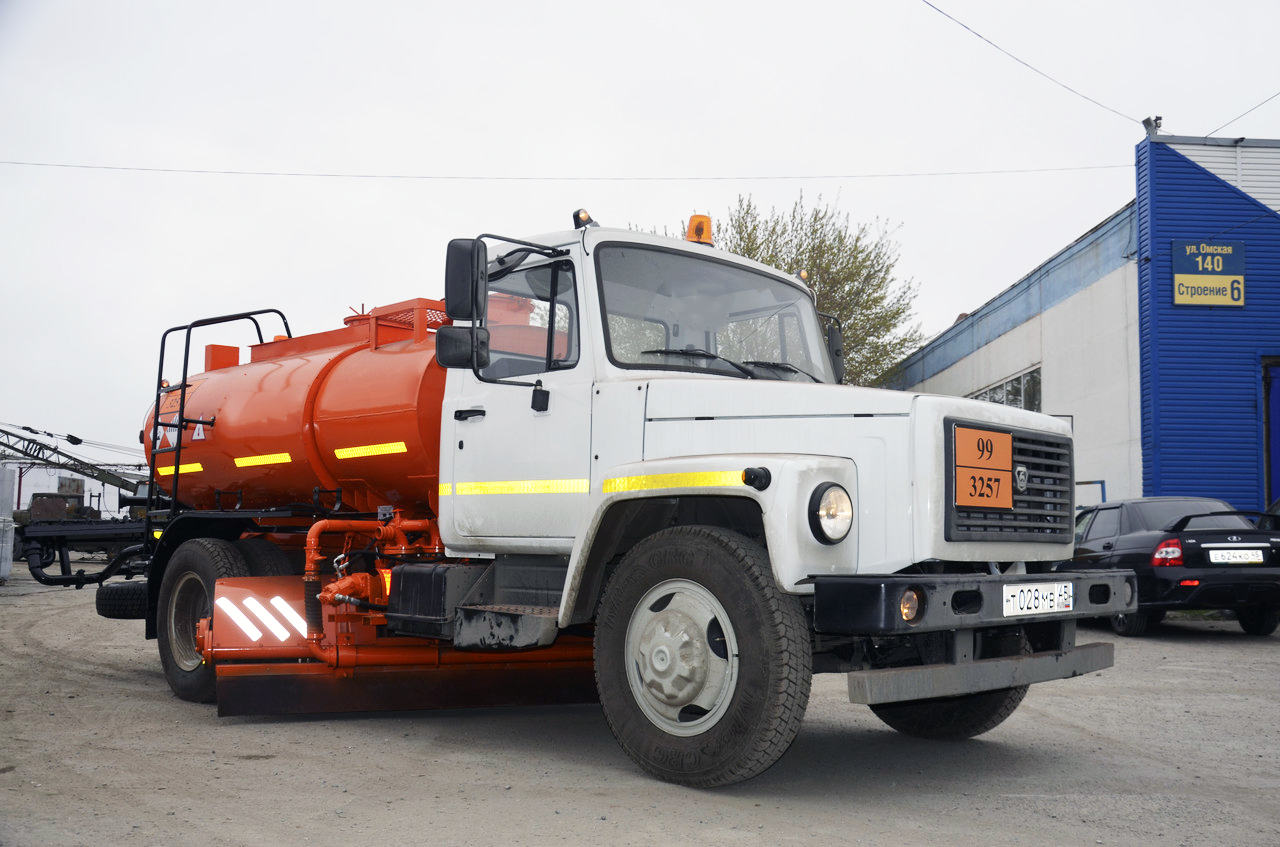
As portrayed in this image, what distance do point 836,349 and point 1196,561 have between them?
6.29m

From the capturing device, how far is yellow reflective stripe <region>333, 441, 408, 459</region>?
6.57m

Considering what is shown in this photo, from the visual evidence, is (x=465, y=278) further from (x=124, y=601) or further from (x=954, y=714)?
(x=124, y=601)

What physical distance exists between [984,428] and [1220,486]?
50.1 feet

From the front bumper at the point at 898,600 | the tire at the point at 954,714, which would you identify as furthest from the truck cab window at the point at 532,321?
the tire at the point at 954,714

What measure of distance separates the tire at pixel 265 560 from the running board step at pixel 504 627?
2.36 meters

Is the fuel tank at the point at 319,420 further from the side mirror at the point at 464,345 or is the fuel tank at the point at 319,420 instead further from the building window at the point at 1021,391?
the building window at the point at 1021,391

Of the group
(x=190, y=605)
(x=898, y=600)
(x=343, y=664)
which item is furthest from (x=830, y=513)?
(x=190, y=605)

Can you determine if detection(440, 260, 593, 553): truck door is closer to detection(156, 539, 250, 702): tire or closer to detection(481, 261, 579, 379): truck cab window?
detection(481, 261, 579, 379): truck cab window

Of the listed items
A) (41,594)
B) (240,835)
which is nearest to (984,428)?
(240,835)

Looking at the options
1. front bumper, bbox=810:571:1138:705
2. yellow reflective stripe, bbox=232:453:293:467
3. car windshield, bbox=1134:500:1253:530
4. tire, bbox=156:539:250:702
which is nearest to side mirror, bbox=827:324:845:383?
front bumper, bbox=810:571:1138:705

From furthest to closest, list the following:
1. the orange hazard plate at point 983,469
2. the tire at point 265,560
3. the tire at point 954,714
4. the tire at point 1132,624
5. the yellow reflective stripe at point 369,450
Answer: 1. the tire at point 1132,624
2. the tire at point 265,560
3. the yellow reflective stripe at point 369,450
4. the tire at point 954,714
5. the orange hazard plate at point 983,469

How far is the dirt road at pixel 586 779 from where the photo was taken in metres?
4.18

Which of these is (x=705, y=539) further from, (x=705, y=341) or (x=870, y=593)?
(x=705, y=341)

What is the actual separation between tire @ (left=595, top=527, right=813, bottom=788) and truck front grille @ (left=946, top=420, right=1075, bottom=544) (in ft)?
2.61
